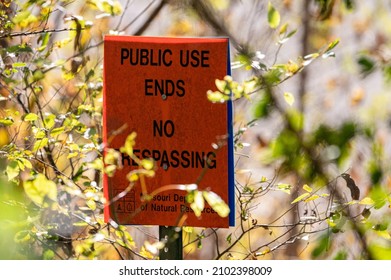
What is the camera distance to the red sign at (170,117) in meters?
1.33

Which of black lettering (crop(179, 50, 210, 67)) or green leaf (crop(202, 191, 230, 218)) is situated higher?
black lettering (crop(179, 50, 210, 67))

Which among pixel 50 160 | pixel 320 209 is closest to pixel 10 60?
pixel 50 160

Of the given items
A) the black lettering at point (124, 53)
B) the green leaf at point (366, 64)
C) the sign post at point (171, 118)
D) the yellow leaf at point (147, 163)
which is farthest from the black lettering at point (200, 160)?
the green leaf at point (366, 64)

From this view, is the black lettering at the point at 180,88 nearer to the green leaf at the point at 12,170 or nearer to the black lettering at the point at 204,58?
the black lettering at the point at 204,58

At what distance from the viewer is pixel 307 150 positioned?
2.13 meters

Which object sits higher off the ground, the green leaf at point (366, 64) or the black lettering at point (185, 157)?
the green leaf at point (366, 64)

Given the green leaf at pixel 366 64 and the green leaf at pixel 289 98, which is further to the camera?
the green leaf at pixel 366 64

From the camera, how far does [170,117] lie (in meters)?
1.33

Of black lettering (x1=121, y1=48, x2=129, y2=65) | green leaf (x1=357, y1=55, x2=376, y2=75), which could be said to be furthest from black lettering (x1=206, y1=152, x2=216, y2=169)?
green leaf (x1=357, y1=55, x2=376, y2=75)

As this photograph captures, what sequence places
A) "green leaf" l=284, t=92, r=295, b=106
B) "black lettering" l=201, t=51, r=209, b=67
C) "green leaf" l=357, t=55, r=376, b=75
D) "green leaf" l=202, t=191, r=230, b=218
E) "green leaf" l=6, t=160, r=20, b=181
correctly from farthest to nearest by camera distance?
1. "green leaf" l=357, t=55, r=376, b=75
2. "green leaf" l=284, t=92, r=295, b=106
3. "green leaf" l=6, t=160, r=20, b=181
4. "black lettering" l=201, t=51, r=209, b=67
5. "green leaf" l=202, t=191, r=230, b=218

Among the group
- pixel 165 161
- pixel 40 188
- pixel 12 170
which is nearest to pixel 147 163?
pixel 165 161

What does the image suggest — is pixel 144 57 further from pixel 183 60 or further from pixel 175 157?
pixel 175 157

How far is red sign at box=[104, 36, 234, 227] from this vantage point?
1.33 meters

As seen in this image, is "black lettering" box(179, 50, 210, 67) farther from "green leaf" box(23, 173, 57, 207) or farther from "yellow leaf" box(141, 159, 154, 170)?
"green leaf" box(23, 173, 57, 207)
